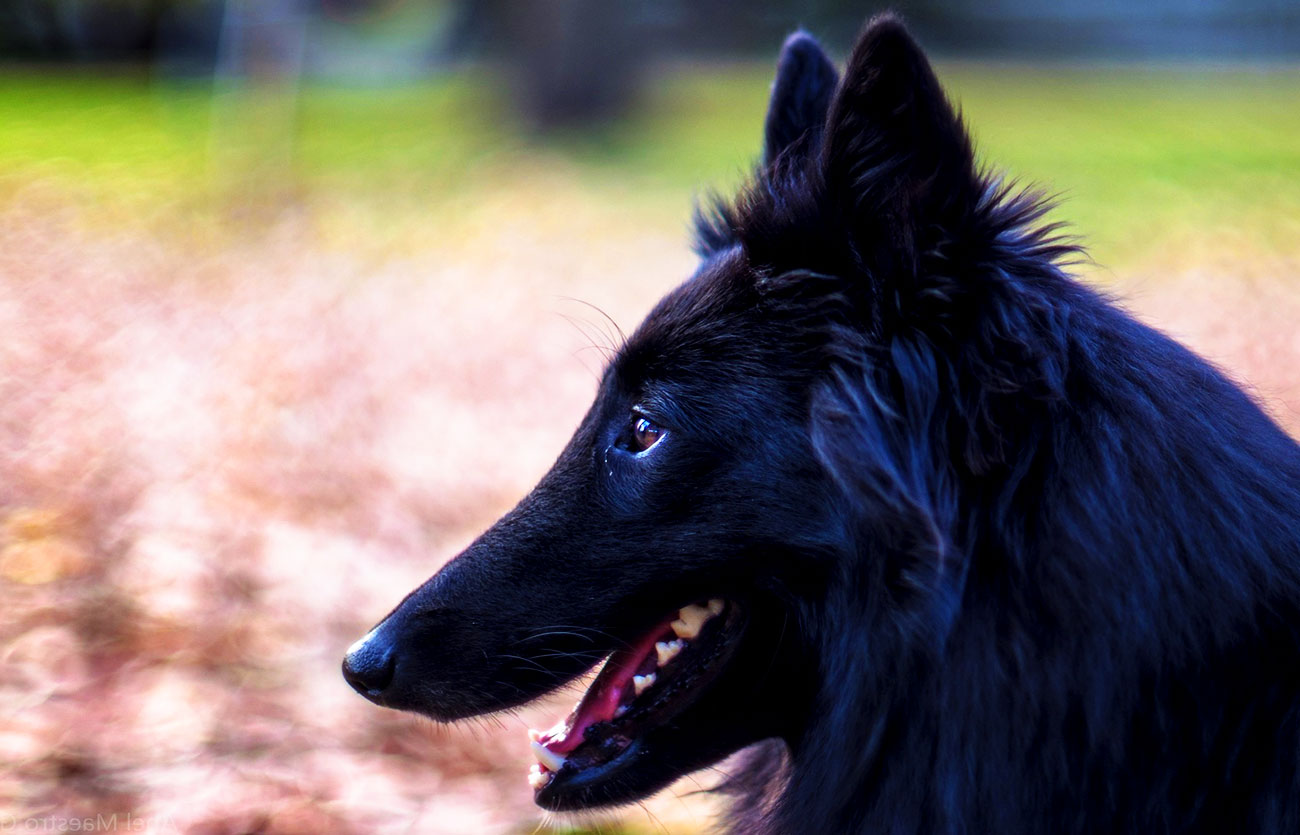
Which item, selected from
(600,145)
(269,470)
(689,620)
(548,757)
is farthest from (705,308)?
(600,145)

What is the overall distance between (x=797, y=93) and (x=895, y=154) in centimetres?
71

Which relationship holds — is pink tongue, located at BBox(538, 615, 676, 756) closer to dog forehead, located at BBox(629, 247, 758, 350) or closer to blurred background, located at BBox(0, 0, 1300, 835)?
blurred background, located at BBox(0, 0, 1300, 835)

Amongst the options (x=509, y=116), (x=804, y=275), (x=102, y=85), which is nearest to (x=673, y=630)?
(x=804, y=275)

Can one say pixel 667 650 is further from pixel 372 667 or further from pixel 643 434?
pixel 372 667

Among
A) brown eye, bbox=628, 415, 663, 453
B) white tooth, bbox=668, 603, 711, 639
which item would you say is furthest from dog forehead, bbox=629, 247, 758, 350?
white tooth, bbox=668, 603, 711, 639

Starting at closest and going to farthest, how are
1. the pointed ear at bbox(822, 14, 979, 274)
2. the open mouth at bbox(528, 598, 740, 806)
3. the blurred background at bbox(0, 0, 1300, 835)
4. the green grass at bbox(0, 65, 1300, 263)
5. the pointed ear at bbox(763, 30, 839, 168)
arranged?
the pointed ear at bbox(822, 14, 979, 274) < the open mouth at bbox(528, 598, 740, 806) < the pointed ear at bbox(763, 30, 839, 168) < the blurred background at bbox(0, 0, 1300, 835) < the green grass at bbox(0, 65, 1300, 263)

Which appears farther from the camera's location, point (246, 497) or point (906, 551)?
point (246, 497)

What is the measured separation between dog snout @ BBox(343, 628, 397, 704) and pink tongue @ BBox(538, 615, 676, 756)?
Answer: 35 centimetres

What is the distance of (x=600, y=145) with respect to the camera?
45.8 ft

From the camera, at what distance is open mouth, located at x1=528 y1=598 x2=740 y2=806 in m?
2.19

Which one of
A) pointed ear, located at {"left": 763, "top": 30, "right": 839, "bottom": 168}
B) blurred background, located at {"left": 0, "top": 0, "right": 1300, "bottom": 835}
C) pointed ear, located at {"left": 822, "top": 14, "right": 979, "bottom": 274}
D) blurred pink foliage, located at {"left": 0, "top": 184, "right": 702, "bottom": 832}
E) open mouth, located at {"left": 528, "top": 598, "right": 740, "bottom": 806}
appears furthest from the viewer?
blurred background, located at {"left": 0, "top": 0, "right": 1300, "bottom": 835}

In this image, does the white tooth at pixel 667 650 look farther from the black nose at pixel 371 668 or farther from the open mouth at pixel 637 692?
the black nose at pixel 371 668

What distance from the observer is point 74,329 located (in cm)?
737

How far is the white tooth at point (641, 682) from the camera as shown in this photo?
7.32 feet
